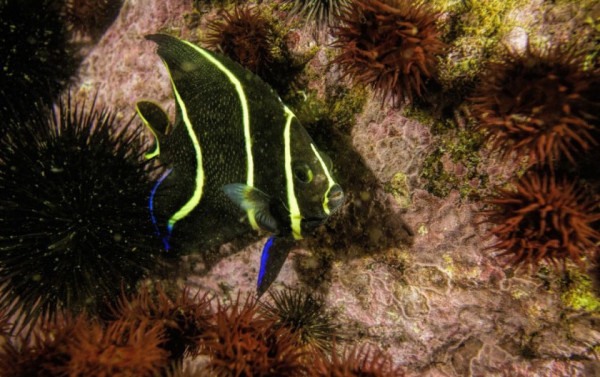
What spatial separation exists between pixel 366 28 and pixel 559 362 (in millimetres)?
3030

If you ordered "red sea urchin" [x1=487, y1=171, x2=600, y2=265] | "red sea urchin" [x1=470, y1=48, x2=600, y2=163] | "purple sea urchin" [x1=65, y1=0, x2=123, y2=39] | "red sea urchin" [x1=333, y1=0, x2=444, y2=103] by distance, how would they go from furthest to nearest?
"purple sea urchin" [x1=65, y1=0, x2=123, y2=39] → "red sea urchin" [x1=333, y1=0, x2=444, y2=103] → "red sea urchin" [x1=487, y1=171, x2=600, y2=265] → "red sea urchin" [x1=470, y1=48, x2=600, y2=163]

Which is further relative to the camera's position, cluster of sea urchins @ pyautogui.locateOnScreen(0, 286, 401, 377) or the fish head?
cluster of sea urchins @ pyautogui.locateOnScreen(0, 286, 401, 377)

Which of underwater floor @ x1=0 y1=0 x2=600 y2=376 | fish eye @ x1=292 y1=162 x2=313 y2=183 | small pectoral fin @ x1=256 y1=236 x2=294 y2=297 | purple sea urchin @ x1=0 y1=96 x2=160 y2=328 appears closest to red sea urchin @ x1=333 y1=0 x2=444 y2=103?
underwater floor @ x1=0 y1=0 x2=600 y2=376

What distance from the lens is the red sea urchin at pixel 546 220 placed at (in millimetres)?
2287

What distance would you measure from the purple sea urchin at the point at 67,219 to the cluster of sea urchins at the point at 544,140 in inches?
112

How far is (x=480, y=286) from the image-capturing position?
10.2ft

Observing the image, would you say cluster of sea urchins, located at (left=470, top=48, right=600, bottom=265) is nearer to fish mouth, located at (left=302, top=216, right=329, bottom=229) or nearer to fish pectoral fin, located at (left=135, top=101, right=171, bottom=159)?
fish mouth, located at (left=302, top=216, right=329, bottom=229)

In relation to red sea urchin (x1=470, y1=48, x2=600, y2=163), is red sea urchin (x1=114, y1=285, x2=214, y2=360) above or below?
below

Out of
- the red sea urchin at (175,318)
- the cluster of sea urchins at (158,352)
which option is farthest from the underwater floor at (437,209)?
the cluster of sea urchins at (158,352)

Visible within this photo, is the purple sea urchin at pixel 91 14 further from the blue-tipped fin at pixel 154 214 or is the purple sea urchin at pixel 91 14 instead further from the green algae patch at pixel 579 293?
the green algae patch at pixel 579 293

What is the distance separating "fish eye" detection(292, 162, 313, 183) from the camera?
2.55 m

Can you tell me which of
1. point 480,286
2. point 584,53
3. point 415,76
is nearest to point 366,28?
point 415,76

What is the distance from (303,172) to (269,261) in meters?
0.75

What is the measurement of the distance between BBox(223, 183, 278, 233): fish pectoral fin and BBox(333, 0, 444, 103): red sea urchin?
1.07 metres
